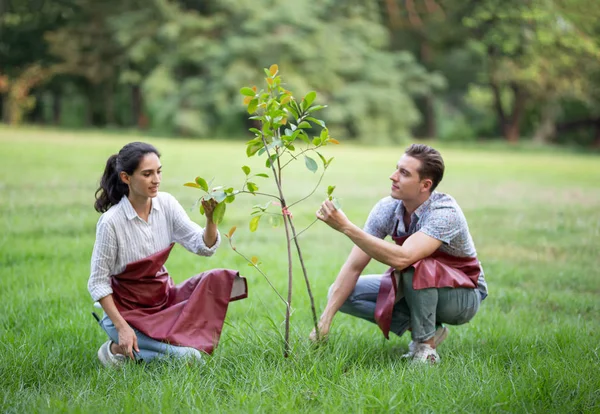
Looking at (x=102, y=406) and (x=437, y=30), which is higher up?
(x=437, y=30)

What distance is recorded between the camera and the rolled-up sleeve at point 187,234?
3596 millimetres

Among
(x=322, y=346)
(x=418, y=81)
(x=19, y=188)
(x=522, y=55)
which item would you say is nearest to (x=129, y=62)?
(x=418, y=81)

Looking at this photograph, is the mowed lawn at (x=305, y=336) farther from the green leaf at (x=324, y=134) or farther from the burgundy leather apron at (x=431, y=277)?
the green leaf at (x=324, y=134)

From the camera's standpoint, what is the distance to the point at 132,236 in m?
3.44

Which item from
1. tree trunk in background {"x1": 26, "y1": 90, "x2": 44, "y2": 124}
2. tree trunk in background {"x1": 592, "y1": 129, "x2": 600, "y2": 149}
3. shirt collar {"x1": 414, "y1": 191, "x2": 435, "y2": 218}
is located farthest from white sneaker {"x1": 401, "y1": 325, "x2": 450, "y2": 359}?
tree trunk in background {"x1": 26, "y1": 90, "x2": 44, "y2": 124}

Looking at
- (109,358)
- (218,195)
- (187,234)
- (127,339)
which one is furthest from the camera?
(187,234)

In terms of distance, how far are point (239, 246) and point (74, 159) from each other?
26.4 ft

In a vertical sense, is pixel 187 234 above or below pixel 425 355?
above

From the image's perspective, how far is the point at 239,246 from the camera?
7059 millimetres

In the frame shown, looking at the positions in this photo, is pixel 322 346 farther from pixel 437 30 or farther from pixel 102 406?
pixel 437 30

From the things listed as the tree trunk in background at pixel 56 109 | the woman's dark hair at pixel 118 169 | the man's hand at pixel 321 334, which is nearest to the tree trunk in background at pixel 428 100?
the tree trunk in background at pixel 56 109

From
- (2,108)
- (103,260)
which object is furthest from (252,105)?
(2,108)

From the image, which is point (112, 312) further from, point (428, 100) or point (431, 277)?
point (428, 100)

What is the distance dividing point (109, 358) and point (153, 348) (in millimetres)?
219
